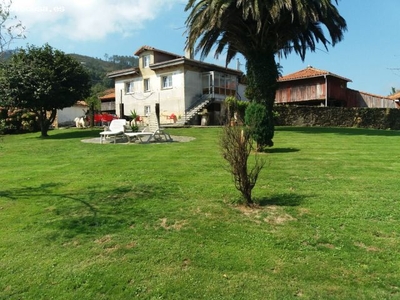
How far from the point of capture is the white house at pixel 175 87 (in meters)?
30.0

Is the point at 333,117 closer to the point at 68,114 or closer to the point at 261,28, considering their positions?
the point at 261,28

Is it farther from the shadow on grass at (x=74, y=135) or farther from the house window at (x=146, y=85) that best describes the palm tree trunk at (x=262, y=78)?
the house window at (x=146, y=85)

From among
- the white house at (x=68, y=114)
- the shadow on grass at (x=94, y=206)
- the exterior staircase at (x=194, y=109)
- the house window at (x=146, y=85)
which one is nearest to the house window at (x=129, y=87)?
the house window at (x=146, y=85)

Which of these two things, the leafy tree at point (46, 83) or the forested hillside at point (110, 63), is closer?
the leafy tree at point (46, 83)

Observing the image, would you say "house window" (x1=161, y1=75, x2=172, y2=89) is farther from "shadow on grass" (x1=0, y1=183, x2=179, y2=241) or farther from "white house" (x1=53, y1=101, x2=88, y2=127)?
"shadow on grass" (x1=0, y1=183, x2=179, y2=241)

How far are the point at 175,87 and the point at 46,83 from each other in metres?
12.1

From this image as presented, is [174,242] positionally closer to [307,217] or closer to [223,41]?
[307,217]

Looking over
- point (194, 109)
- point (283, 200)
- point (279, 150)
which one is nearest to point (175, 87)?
point (194, 109)

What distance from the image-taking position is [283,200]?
5590 mm

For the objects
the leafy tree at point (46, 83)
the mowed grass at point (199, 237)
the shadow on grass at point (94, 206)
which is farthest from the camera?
the leafy tree at point (46, 83)

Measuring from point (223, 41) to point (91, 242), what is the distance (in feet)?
66.5

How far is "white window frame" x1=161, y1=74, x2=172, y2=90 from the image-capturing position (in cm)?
3131

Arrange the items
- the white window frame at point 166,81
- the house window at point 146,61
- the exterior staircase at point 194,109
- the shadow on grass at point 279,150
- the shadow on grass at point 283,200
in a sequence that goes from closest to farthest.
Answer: the shadow on grass at point 283,200, the shadow on grass at point 279,150, the exterior staircase at point 194,109, the white window frame at point 166,81, the house window at point 146,61

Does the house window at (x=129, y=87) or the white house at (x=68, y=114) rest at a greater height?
the house window at (x=129, y=87)
